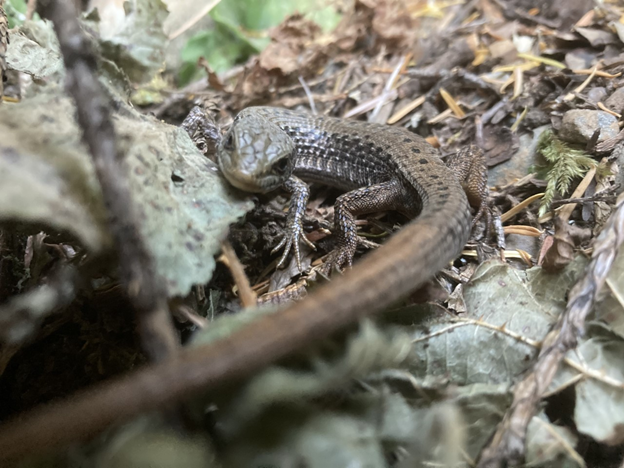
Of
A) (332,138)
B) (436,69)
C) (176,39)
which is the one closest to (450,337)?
(332,138)

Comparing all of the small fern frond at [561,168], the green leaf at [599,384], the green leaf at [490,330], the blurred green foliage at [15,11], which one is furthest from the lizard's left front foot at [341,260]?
the blurred green foliage at [15,11]

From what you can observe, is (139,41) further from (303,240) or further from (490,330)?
(490,330)

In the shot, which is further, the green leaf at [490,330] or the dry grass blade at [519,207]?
the dry grass blade at [519,207]

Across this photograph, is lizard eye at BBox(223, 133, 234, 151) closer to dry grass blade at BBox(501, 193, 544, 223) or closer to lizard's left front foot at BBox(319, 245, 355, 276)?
lizard's left front foot at BBox(319, 245, 355, 276)

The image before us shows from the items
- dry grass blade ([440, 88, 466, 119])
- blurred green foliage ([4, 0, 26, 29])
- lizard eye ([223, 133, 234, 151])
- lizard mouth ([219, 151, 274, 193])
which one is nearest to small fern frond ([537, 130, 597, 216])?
dry grass blade ([440, 88, 466, 119])

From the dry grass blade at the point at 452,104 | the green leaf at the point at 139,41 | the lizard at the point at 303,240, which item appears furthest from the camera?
the dry grass blade at the point at 452,104

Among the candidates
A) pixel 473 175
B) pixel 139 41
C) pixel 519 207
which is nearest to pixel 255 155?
pixel 139 41

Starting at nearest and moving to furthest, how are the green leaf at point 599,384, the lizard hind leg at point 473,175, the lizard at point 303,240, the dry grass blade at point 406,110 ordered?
1. the lizard at point 303,240
2. the green leaf at point 599,384
3. the lizard hind leg at point 473,175
4. the dry grass blade at point 406,110

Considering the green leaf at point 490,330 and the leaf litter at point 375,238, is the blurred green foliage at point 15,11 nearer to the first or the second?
the leaf litter at point 375,238
